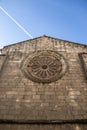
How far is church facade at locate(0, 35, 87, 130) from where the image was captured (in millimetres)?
7824

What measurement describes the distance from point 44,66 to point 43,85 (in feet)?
5.07

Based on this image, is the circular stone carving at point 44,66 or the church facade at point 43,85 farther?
the circular stone carving at point 44,66

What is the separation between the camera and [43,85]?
9680 millimetres

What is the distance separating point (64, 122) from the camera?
305 inches

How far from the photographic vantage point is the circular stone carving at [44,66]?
10.2 metres

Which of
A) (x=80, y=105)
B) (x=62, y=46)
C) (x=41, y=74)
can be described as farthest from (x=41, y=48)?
(x=80, y=105)

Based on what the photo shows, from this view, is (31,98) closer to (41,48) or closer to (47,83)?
(47,83)

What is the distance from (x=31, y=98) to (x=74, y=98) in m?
2.04

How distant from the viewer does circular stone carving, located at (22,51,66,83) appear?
33.4ft

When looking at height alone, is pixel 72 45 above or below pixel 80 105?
above

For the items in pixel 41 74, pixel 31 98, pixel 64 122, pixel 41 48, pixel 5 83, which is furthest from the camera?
pixel 41 48

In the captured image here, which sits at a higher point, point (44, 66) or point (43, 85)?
point (44, 66)

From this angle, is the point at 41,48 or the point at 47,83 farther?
the point at 41,48

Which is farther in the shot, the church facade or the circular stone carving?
the circular stone carving
